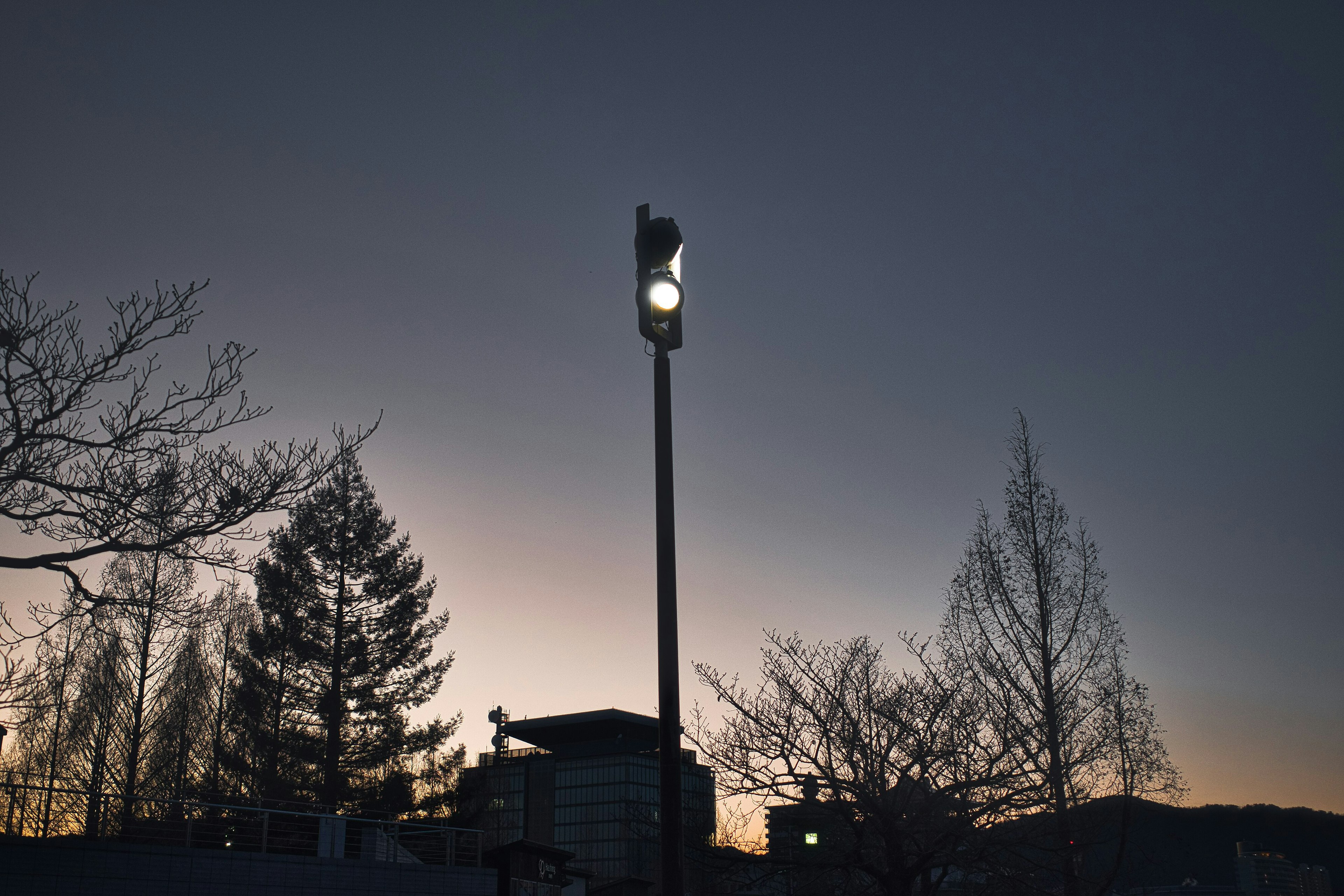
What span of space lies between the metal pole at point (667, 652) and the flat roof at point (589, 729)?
119258 millimetres

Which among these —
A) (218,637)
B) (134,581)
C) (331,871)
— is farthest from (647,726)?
(331,871)

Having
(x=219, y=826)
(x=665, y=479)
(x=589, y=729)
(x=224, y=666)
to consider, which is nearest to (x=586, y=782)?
(x=589, y=729)

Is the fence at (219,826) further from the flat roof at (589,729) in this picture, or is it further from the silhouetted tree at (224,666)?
the flat roof at (589,729)

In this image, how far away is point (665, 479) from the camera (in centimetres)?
639

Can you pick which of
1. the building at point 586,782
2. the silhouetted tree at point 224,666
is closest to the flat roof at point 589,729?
the building at point 586,782

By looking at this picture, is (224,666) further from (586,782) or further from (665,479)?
(586,782)

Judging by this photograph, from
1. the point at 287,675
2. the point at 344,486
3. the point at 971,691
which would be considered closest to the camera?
the point at 971,691

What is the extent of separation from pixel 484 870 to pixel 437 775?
14.3 m

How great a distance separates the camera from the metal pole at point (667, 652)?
5.70 metres

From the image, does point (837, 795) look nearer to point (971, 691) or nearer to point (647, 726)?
point (971, 691)

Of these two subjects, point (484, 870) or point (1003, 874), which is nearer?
point (1003, 874)

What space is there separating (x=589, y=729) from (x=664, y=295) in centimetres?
12716

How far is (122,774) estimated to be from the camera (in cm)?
3150

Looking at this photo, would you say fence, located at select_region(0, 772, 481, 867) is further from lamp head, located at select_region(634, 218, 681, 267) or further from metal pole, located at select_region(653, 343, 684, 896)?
lamp head, located at select_region(634, 218, 681, 267)
